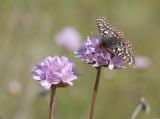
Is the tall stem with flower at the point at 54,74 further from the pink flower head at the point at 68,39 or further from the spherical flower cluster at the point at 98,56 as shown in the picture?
the pink flower head at the point at 68,39

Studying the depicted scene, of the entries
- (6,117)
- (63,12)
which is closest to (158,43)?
(63,12)

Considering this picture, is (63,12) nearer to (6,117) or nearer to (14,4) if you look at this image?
(14,4)

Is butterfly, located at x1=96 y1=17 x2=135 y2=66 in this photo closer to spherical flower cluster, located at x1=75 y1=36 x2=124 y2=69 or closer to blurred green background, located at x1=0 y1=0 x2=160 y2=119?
spherical flower cluster, located at x1=75 y1=36 x2=124 y2=69

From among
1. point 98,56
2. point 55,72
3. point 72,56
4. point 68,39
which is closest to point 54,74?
point 55,72

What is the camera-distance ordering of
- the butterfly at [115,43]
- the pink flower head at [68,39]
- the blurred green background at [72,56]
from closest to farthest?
the butterfly at [115,43] < the blurred green background at [72,56] < the pink flower head at [68,39]

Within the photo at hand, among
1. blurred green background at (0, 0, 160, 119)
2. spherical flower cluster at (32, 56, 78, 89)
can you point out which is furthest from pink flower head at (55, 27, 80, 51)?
spherical flower cluster at (32, 56, 78, 89)

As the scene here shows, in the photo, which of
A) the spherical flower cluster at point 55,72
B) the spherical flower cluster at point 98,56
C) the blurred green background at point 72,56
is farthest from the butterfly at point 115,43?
the blurred green background at point 72,56
